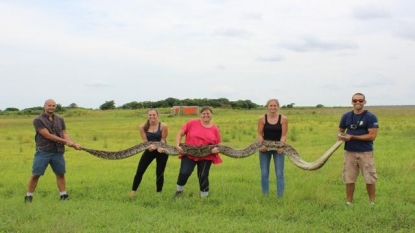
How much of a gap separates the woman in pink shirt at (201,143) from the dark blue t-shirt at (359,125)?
95.5 inches

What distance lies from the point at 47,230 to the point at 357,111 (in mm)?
5431

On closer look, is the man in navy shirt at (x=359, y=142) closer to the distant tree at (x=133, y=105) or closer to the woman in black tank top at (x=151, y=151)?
the woman in black tank top at (x=151, y=151)

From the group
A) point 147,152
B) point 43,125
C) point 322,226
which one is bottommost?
point 322,226

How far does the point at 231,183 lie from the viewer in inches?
388

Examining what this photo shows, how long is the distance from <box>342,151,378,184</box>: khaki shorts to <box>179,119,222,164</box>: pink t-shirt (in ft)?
8.01

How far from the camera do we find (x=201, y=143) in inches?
324

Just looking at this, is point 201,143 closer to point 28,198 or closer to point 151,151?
point 151,151

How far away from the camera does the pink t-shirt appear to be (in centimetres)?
→ 823

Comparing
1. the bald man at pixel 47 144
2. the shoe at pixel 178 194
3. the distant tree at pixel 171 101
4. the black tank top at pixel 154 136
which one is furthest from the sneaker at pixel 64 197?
the distant tree at pixel 171 101

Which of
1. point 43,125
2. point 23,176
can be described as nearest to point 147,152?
point 43,125

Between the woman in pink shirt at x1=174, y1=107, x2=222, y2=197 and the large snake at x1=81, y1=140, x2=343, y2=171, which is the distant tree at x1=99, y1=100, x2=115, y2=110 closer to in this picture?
the large snake at x1=81, y1=140, x2=343, y2=171

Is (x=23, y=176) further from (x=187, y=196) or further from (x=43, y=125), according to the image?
(x=187, y=196)

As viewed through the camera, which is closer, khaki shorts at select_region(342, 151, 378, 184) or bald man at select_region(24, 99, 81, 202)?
khaki shorts at select_region(342, 151, 378, 184)

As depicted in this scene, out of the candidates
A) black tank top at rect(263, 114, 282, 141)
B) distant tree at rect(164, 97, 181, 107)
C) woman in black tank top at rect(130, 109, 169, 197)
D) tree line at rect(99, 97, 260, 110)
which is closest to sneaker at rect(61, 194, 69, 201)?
woman in black tank top at rect(130, 109, 169, 197)
